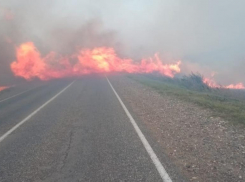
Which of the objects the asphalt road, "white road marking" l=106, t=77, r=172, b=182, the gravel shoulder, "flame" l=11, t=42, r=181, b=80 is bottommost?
the gravel shoulder

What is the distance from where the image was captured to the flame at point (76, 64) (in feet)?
94.8

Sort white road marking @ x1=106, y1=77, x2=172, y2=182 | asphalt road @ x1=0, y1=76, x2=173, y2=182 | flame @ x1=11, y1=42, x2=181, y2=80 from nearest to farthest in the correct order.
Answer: white road marking @ x1=106, y1=77, x2=172, y2=182, asphalt road @ x1=0, y1=76, x2=173, y2=182, flame @ x1=11, y1=42, x2=181, y2=80

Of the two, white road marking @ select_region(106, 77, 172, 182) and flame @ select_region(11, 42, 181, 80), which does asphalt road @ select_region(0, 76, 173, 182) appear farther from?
flame @ select_region(11, 42, 181, 80)

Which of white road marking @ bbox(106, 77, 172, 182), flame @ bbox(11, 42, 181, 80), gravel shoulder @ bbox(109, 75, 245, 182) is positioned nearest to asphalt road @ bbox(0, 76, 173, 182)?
white road marking @ bbox(106, 77, 172, 182)

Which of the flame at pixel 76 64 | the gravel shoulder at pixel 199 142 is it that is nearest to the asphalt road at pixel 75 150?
the gravel shoulder at pixel 199 142

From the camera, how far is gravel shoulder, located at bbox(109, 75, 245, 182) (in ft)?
15.0

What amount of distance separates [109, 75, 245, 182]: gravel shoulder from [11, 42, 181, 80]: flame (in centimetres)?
2254

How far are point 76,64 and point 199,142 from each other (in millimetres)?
31609

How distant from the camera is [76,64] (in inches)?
1421

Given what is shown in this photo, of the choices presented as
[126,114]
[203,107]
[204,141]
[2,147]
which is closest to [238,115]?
[203,107]

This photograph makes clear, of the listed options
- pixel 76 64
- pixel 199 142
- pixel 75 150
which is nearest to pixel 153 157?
pixel 199 142

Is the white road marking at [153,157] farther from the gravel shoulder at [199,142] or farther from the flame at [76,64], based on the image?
the flame at [76,64]

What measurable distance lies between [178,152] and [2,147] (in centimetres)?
450

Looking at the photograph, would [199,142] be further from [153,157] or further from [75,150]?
[75,150]
